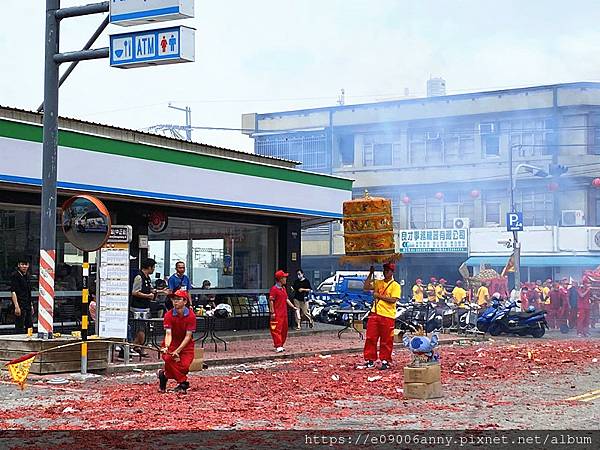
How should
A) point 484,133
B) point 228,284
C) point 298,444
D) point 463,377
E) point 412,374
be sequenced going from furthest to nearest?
point 484,133 < point 228,284 < point 463,377 < point 412,374 < point 298,444

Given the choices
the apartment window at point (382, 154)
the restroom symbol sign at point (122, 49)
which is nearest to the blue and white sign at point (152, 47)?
the restroom symbol sign at point (122, 49)

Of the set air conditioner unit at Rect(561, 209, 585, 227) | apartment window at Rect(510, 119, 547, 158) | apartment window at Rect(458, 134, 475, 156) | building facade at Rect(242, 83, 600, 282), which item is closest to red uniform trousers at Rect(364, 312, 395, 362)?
building facade at Rect(242, 83, 600, 282)

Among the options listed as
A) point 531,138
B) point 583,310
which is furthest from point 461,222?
point 583,310

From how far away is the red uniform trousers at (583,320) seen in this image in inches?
1139

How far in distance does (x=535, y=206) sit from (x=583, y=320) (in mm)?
19113

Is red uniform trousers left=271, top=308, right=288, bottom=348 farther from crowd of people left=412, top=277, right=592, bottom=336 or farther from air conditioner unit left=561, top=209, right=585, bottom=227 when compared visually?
air conditioner unit left=561, top=209, right=585, bottom=227

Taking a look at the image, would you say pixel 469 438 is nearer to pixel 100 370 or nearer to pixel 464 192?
pixel 100 370

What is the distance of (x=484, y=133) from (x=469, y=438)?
39.9 meters

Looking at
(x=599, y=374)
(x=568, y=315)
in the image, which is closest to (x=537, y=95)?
(x=568, y=315)

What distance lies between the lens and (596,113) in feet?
145

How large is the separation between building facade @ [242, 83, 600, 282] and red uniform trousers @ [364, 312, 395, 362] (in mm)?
28681

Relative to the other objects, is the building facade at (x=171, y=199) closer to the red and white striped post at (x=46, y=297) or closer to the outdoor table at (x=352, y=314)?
the outdoor table at (x=352, y=314)

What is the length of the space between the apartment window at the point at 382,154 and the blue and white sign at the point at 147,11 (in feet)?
121

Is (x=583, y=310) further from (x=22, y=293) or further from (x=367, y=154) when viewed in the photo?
(x=367, y=154)
